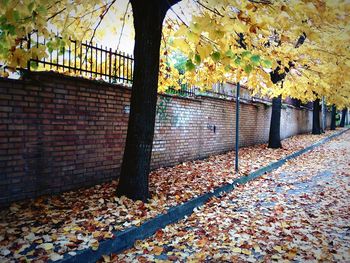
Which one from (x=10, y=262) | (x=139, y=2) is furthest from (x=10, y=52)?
(x=10, y=262)

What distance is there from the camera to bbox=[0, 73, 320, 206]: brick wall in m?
4.59

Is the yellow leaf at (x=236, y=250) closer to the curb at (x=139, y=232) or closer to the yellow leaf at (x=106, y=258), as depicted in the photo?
the curb at (x=139, y=232)

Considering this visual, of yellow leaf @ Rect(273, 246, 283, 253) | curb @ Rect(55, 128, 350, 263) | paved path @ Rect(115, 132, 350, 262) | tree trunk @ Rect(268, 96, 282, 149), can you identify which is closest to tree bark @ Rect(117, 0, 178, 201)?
curb @ Rect(55, 128, 350, 263)

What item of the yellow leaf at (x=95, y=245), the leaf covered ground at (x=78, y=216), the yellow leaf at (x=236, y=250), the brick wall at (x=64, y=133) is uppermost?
the brick wall at (x=64, y=133)

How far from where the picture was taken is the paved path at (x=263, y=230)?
3.75 m

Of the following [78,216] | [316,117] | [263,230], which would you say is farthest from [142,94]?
[316,117]

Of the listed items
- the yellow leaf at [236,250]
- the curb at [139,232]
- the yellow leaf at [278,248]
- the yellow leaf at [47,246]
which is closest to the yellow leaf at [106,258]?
the curb at [139,232]

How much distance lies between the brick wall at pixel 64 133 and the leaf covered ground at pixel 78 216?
328 mm

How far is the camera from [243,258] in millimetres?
3682

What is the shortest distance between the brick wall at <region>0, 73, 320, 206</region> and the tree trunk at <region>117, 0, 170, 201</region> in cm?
119

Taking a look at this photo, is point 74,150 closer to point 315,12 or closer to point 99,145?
point 99,145

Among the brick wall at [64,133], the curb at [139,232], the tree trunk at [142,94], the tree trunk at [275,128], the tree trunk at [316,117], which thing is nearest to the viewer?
the curb at [139,232]

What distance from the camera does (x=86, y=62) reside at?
6.11m

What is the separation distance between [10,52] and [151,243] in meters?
3.56
